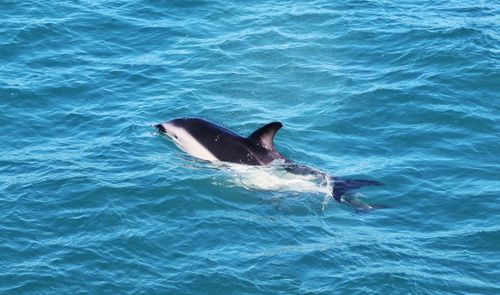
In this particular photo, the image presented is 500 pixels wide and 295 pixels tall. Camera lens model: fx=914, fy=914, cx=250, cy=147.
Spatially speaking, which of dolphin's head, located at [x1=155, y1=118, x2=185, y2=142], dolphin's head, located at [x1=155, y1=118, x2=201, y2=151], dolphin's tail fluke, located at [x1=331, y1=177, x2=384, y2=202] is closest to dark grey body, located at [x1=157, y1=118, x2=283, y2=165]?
dolphin's head, located at [x1=155, y1=118, x2=201, y2=151]

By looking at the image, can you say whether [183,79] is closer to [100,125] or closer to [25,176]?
[100,125]

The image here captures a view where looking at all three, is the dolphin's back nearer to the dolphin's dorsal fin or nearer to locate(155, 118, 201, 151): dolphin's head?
locate(155, 118, 201, 151): dolphin's head

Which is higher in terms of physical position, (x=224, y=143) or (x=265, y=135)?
(x=265, y=135)

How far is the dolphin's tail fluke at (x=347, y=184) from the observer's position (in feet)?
64.5

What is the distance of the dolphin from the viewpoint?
19938 mm

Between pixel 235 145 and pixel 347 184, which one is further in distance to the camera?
pixel 235 145

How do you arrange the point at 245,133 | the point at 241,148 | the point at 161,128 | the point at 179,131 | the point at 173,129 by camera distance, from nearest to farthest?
the point at 241,148
the point at 179,131
the point at 173,129
the point at 161,128
the point at 245,133

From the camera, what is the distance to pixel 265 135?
66.5ft

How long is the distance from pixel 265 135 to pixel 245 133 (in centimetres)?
259

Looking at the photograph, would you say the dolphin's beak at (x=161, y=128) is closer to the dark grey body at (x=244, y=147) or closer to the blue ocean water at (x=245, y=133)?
the blue ocean water at (x=245, y=133)

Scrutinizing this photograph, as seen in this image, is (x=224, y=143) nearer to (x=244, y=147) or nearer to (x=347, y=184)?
(x=244, y=147)

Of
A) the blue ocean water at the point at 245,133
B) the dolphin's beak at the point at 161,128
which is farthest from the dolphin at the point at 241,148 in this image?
the dolphin's beak at the point at 161,128

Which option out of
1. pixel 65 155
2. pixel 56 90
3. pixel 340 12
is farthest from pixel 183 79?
pixel 340 12

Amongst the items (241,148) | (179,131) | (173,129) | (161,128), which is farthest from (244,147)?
(161,128)
